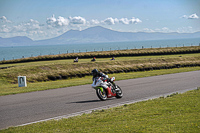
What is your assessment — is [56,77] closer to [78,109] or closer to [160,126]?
[78,109]

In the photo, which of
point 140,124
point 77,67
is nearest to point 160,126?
point 140,124

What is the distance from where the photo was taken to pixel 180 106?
10977 millimetres

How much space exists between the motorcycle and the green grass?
3.23 meters

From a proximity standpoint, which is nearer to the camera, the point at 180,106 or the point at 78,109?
the point at 180,106

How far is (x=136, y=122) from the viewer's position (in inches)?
338

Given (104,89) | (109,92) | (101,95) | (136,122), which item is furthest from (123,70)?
(136,122)

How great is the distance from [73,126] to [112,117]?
1.57 metres

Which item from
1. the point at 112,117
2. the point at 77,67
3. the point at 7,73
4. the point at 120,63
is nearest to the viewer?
the point at 112,117

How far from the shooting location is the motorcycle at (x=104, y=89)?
1429 centimetres

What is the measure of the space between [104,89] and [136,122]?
242 inches

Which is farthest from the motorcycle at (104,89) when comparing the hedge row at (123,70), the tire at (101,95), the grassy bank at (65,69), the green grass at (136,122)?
the hedge row at (123,70)

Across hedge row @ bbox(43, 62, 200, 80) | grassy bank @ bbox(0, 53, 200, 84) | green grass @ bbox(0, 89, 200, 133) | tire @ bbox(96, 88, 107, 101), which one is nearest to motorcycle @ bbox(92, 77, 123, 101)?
tire @ bbox(96, 88, 107, 101)

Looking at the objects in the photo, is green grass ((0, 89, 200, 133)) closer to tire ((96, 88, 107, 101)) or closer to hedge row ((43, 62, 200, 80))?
tire ((96, 88, 107, 101))

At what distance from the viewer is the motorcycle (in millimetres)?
14289
